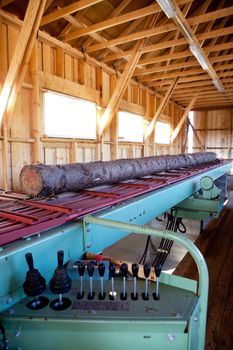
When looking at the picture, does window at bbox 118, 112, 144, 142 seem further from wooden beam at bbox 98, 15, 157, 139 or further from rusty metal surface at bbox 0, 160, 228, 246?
rusty metal surface at bbox 0, 160, 228, 246

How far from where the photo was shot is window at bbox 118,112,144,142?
6.62 m

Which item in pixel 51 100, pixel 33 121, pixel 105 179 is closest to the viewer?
pixel 105 179

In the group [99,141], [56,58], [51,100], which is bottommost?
[99,141]

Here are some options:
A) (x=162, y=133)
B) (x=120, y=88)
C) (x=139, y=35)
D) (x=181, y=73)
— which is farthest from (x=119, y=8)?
(x=162, y=133)

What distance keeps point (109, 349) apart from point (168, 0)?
3.74 meters

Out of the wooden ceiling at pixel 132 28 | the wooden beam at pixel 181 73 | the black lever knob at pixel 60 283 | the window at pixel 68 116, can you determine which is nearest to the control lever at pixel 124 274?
the black lever knob at pixel 60 283

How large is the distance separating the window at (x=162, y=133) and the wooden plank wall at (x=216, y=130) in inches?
109

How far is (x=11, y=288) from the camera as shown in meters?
0.96

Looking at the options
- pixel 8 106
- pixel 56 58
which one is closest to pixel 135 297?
pixel 8 106

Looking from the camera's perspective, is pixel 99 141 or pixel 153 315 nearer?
pixel 153 315

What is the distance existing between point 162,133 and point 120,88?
4316mm

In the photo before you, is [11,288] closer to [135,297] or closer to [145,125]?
[135,297]

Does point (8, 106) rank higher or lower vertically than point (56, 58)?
lower

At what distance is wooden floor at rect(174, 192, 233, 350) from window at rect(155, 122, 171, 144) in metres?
4.41
